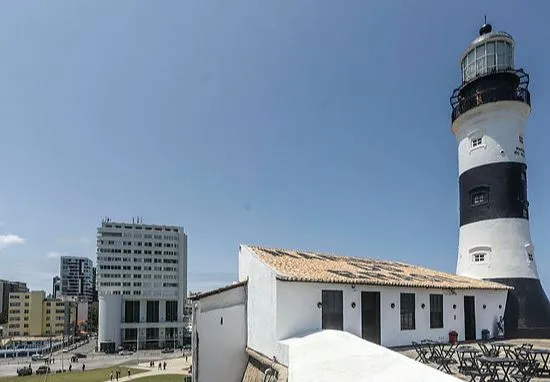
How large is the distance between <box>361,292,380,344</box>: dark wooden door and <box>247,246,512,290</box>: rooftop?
694 mm

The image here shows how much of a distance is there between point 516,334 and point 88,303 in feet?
386

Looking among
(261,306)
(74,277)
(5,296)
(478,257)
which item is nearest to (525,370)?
(261,306)

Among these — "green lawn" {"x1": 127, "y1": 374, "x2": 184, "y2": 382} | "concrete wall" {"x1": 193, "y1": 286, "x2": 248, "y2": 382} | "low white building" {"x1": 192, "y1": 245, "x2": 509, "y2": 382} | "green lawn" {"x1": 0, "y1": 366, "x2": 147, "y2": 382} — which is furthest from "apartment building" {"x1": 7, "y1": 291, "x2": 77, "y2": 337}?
"low white building" {"x1": 192, "y1": 245, "x2": 509, "y2": 382}

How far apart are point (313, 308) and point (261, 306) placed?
70.9 inches

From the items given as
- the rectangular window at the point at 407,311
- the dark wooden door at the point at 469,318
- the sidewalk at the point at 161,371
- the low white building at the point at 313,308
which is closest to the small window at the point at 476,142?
the low white building at the point at 313,308

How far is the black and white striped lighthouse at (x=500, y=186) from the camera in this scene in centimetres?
1864

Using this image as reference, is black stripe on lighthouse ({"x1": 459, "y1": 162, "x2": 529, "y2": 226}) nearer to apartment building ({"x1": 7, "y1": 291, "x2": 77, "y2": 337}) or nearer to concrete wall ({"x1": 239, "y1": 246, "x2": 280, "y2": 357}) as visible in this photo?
concrete wall ({"x1": 239, "y1": 246, "x2": 280, "y2": 357})

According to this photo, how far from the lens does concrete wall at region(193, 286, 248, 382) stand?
14.6m

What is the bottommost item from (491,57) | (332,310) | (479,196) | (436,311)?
(436,311)

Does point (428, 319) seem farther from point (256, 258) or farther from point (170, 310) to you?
point (170, 310)

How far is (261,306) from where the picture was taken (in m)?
12.9

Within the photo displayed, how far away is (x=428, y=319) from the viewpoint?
15.0 meters

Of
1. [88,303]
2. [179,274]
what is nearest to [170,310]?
[179,274]

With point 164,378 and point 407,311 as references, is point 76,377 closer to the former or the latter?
point 164,378
